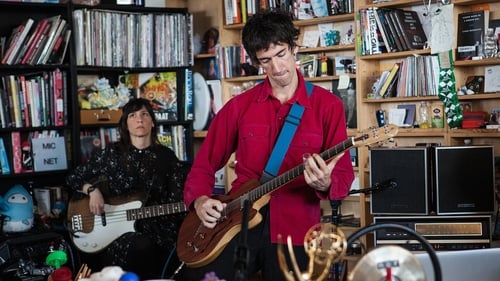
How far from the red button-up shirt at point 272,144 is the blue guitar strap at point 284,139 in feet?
0.05

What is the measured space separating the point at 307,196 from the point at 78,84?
261cm

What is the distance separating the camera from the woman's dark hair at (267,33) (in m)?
2.33

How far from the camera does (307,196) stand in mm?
2463

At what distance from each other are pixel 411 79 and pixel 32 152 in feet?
7.33

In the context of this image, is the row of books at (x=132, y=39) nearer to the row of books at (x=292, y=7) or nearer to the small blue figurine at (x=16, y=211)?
the row of books at (x=292, y=7)

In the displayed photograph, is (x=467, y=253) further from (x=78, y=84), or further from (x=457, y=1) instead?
(x=78, y=84)

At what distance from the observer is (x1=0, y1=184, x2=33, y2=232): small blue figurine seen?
13.6 ft

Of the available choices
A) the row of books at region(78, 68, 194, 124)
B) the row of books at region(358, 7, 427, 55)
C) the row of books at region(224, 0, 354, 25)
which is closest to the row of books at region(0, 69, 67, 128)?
the row of books at region(78, 68, 194, 124)

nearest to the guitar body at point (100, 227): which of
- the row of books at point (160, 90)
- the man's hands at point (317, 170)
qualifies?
the row of books at point (160, 90)

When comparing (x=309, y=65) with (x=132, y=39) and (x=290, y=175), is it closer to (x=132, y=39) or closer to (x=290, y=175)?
(x=132, y=39)

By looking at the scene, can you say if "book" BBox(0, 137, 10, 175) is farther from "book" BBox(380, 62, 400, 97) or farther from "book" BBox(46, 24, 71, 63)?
"book" BBox(380, 62, 400, 97)

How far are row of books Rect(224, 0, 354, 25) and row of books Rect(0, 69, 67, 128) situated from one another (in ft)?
3.86

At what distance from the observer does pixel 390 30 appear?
4.06m

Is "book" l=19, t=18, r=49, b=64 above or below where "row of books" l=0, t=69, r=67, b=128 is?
above
